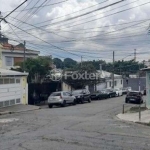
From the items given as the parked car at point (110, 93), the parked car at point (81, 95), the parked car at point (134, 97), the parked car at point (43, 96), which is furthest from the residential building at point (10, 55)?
the parked car at point (134, 97)

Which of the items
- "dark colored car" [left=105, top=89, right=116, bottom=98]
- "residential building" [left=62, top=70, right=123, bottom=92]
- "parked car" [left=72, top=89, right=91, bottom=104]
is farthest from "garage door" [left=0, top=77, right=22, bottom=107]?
"dark colored car" [left=105, top=89, right=116, bottom=98]

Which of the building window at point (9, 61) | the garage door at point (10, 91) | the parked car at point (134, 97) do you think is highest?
the building window at point (9, 61)

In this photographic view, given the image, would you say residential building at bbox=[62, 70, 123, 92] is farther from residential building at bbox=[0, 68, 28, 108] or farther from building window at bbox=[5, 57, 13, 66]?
residential building at bbox=[0, 68, 28, 108]

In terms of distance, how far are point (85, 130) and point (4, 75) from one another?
16.5m

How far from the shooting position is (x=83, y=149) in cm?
1060

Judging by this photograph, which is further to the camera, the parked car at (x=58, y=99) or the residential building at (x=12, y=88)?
the parked car at (x=58, y=99)

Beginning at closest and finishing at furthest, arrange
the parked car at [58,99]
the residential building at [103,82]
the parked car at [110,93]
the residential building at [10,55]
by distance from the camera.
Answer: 1. the parked car at [58,99]
2. the residential building at [103,82]
3. the residential building at [10,55]
4. the parked car at [110,93]

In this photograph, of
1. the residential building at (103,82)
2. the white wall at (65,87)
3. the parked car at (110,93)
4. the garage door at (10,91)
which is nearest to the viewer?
the garage door at (10,91)

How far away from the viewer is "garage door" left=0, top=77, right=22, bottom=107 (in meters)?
30.0

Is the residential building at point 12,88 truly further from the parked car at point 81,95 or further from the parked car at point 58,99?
the parked car at point 81,95

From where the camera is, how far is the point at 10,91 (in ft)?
103

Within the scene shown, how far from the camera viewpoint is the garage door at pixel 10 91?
30.0 metres

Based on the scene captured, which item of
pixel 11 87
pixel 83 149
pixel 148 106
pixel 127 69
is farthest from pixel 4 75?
pixel 127 69

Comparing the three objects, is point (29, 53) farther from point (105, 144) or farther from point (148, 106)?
point (105, 144)
